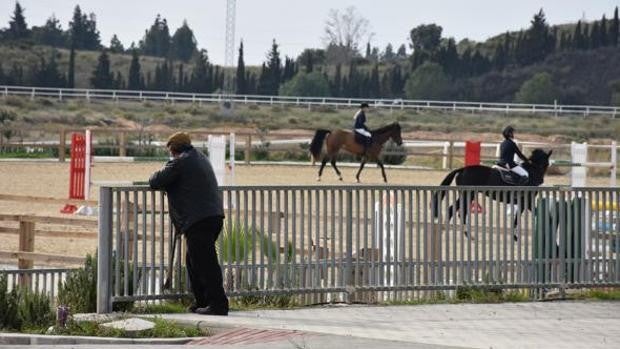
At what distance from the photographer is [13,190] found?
34.5m

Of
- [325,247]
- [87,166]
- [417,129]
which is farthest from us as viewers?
[417,129]

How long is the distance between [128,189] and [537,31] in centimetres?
13961

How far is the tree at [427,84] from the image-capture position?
428ft

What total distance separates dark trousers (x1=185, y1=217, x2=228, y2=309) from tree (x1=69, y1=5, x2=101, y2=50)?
17703cm

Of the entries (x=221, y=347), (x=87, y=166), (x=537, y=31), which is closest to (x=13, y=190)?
(x=87, y=166)

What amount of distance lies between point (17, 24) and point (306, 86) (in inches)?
2311

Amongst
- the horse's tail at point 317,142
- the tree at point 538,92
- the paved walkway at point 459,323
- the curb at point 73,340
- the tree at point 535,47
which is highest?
the tree at point 535,47

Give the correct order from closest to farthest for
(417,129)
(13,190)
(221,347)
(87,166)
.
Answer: (221,347)
(87,166)
(13,190)
(417,129)

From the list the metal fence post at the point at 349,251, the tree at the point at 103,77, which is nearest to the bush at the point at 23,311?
the metal fence post at the point at 349,251

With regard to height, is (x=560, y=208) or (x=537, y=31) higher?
(x=537, y=31)

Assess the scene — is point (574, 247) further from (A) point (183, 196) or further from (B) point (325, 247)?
(A) point (183, 196)

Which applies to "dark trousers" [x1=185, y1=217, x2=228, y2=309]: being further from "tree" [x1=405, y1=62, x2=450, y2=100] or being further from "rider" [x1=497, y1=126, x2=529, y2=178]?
"tree" [x1=405, y1=62, x2=450, y2=100]

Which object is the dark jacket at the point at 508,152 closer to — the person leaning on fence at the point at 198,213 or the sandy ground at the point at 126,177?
the sandy ground at the point at 126,177

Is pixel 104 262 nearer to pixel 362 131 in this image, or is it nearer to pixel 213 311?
pixel 213 311
